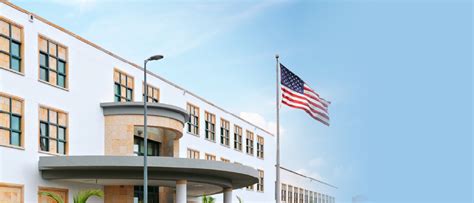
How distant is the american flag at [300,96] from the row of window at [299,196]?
3690 centimetres

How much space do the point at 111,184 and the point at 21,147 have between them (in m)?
7.32

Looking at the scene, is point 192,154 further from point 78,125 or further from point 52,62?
point 52,62

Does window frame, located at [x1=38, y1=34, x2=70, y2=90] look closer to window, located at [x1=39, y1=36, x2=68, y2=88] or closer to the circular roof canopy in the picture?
window, located at [x1=39, y1=36, x2=68, y2=88]

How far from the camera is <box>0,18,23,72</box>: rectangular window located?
30.8m

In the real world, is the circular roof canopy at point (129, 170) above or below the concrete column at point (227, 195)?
above

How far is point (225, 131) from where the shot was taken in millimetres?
58125

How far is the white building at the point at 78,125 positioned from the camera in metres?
31.3

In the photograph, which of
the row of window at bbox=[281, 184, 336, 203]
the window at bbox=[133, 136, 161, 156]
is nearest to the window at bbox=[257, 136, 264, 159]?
the row of window at bbox=[281, 184, 336, 203]

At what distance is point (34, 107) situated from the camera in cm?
3256

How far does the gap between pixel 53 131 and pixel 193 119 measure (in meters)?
18.2

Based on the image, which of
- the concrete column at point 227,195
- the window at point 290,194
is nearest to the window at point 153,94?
the concrete column at point 227,195

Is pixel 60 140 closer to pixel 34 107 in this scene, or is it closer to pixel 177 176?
pixel 34 107

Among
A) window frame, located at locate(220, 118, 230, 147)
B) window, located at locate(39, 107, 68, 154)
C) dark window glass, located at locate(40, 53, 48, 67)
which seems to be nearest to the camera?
window, located at locate(39, 107, 68, 154)

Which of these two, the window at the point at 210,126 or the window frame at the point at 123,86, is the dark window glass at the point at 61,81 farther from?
the window at the point at 210,126
